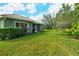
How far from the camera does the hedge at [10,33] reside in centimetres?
938

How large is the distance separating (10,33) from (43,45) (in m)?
1.59

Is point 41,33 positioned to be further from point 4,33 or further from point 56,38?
point 4,33

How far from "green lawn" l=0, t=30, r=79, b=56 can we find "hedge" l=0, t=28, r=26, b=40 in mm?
315

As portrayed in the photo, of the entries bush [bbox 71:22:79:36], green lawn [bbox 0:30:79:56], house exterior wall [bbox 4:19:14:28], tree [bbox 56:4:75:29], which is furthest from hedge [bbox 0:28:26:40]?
bush [bbox 71:22:79:36]

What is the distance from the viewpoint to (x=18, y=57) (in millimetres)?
8461

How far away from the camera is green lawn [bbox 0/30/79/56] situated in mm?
8648

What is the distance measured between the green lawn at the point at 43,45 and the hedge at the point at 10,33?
315 mm

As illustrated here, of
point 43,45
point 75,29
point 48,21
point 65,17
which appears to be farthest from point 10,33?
point 75,29

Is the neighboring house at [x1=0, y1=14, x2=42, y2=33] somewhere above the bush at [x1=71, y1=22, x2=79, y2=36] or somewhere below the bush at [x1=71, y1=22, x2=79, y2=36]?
above

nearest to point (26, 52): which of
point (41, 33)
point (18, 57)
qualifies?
point (18, 57)

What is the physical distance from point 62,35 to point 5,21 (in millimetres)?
2480

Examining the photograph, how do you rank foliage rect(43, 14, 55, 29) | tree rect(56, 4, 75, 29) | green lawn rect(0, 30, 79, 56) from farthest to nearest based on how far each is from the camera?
tree rect(56, 4, 75, 29)
foliage rect(43, 14, 55, 29)
green lawn rect(0, 30, 79, 56)

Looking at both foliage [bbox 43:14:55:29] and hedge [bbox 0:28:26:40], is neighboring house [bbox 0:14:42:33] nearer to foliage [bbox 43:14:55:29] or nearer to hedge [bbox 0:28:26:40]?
hedge [bbox 0:28:26:40]

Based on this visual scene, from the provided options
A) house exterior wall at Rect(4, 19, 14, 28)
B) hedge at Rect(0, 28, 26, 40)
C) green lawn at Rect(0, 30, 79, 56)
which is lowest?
green lawn at Rect(0, 30, 79, 56)
